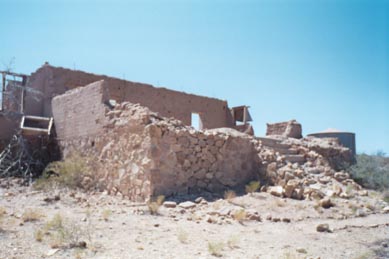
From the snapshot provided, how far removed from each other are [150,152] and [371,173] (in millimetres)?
7568

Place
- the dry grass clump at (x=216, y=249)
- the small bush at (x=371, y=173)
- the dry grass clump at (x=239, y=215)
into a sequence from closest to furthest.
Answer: the dry grass clump at (x=216, y=249)
the dry grass clump at (x=239, y=215)
the small bush at (x=371, y=173)

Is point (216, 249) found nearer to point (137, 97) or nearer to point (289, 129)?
point (137, 97)

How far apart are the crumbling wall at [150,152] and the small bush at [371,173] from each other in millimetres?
3903

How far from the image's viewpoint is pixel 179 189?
8.23 metres

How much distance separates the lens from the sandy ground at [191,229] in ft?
15.2

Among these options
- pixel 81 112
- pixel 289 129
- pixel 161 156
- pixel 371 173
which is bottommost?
pixel 371 173

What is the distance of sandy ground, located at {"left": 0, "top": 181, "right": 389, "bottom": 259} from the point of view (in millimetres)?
4641

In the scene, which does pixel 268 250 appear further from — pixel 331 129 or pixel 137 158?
pixel 331 129

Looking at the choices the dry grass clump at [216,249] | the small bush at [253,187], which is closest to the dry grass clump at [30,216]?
the dry grass clump at [216,249]

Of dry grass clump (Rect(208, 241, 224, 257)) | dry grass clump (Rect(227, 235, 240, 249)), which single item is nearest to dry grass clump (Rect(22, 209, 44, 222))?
dry grass clump (Rect(208, 241, 224, 257))

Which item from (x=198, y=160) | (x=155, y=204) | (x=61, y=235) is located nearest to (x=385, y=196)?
(x=198, y=160)

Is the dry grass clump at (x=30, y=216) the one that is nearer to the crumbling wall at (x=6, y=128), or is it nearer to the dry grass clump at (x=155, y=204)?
the dry grass clump at (x=155, y=204)

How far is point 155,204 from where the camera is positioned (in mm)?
6883

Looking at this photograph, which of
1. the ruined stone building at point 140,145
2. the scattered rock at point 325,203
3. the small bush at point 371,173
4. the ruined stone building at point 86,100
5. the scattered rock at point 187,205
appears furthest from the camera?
the ruined stone building at point 86,100
